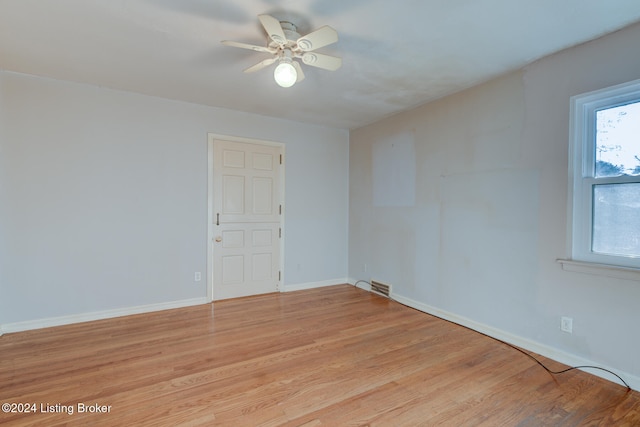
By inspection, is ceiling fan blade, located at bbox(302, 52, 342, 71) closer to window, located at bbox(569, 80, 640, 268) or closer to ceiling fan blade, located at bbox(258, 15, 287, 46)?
ceiling fan blade, located at bbox(258, 15, 287, 46)

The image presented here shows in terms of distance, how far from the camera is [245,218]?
4117mm

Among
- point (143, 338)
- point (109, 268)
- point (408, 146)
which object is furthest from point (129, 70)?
point (408, 146)

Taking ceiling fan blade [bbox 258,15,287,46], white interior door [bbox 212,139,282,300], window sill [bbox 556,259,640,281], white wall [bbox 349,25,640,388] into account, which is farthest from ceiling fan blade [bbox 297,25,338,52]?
window sill [bbox 556,259,640,281]

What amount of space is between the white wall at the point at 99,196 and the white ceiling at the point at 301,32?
0.32m

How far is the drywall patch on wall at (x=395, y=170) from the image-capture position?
3811mm

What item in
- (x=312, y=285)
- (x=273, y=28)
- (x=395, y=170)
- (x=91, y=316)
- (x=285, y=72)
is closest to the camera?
(x=273, y=28)

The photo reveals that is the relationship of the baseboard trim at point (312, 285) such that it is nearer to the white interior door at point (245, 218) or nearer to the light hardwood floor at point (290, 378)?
the white interior door at point (245, 218)

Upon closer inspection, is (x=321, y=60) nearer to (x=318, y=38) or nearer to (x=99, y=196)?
(x=318, y=38)

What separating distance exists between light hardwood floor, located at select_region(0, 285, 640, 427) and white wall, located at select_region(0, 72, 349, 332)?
45cm

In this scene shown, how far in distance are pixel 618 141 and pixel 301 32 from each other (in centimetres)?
248

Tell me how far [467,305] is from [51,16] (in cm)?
429

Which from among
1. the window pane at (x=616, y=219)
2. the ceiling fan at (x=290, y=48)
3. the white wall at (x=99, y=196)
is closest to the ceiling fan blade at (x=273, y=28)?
the ceiling fan at (x=290, y=48)

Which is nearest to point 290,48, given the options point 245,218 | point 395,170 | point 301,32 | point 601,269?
point 301,32

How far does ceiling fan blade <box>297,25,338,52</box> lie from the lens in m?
1.85
